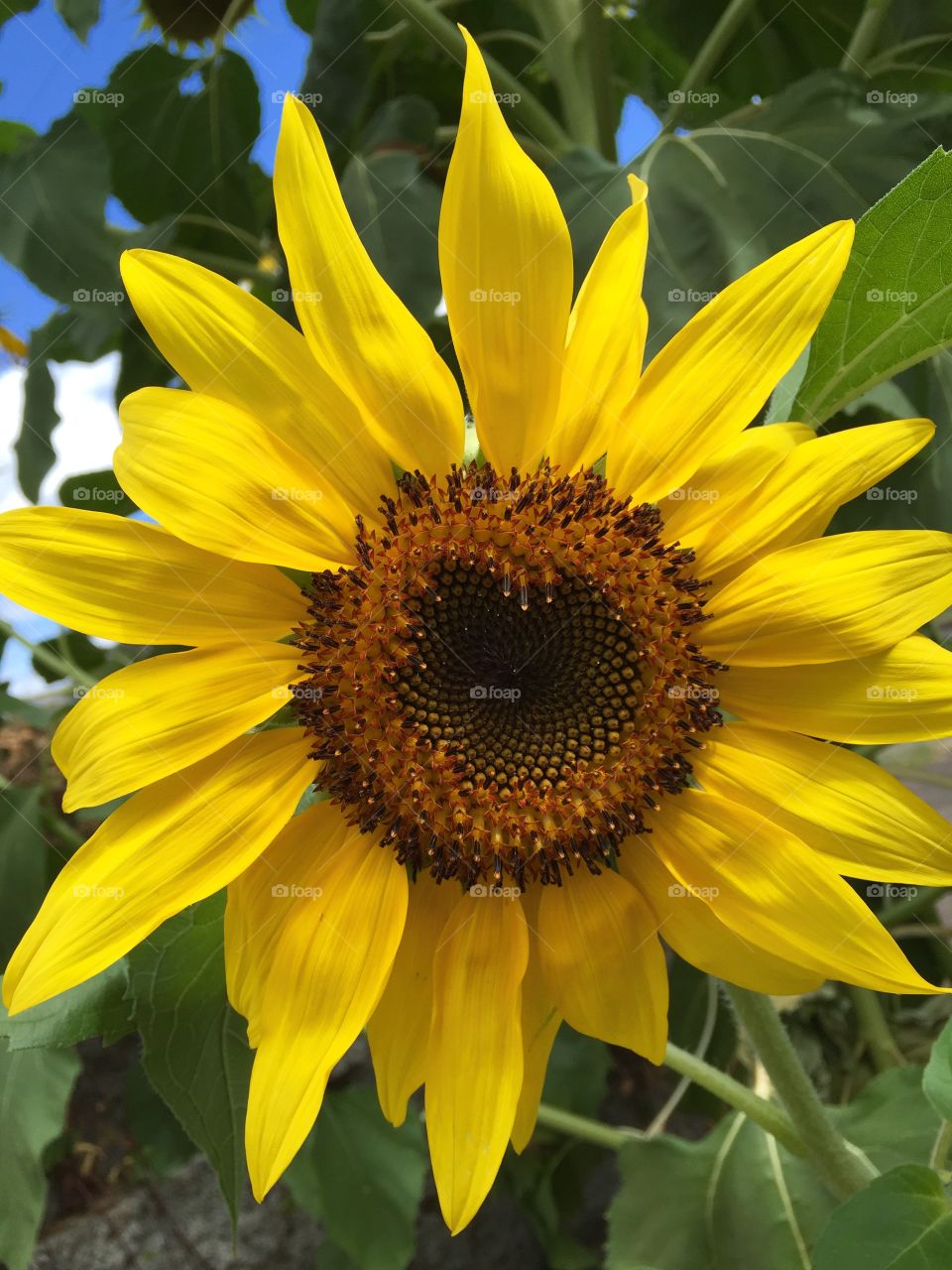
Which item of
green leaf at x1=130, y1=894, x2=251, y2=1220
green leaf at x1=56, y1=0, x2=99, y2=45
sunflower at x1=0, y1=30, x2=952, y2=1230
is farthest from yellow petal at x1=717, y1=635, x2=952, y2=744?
green leaf at x1=56, y1=0, x2=99, y2=45

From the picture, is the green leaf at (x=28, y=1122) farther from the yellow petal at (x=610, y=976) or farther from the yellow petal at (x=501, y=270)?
the yellow petal at (x=501, y=270)

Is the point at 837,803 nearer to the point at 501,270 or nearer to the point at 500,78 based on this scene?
the point at 501,270

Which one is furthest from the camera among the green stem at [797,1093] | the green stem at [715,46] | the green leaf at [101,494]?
the green stem at [715,46]

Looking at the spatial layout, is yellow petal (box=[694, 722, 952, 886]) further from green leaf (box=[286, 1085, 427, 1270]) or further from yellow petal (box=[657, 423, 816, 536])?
green leaf (box=[286, 1085, 427, 1270])

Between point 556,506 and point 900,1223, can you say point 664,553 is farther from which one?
point 900,1223

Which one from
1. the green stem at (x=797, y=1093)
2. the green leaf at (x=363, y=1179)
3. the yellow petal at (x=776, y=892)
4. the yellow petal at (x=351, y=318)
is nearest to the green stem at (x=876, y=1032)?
the green stem at (x=797, y=1093)

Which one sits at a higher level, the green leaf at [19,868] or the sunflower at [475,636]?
the sunflower at [475,636]

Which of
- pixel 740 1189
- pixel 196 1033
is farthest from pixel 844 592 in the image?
pixel 740 1189
